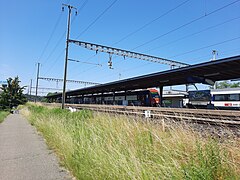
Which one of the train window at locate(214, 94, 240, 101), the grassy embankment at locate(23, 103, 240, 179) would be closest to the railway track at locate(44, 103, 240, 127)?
the grassy embankment at locate(23, 103, 240, 179)

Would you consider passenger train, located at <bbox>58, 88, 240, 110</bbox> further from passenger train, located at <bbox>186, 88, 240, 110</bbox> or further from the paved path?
the paved path

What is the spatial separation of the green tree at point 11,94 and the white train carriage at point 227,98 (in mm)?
39624

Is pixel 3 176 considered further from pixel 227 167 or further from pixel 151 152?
pixel 227 167

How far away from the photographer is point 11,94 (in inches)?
1615

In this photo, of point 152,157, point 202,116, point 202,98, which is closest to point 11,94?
point 202,98

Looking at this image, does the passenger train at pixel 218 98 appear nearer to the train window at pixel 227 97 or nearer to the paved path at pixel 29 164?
the train window at pixel 227 97

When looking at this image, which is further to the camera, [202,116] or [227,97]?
[227,97]

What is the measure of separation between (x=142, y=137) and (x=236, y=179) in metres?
2.03

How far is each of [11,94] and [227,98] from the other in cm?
4178

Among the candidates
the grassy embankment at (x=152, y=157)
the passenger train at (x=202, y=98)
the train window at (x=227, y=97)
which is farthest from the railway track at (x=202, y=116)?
the train window at (x=227, y=97)

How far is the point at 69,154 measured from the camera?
4.40 m

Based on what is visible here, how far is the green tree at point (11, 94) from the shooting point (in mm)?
39188

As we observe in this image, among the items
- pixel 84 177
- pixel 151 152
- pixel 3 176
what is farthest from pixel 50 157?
pixel 151 152

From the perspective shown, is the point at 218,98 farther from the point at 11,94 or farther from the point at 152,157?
the point at 11,94
